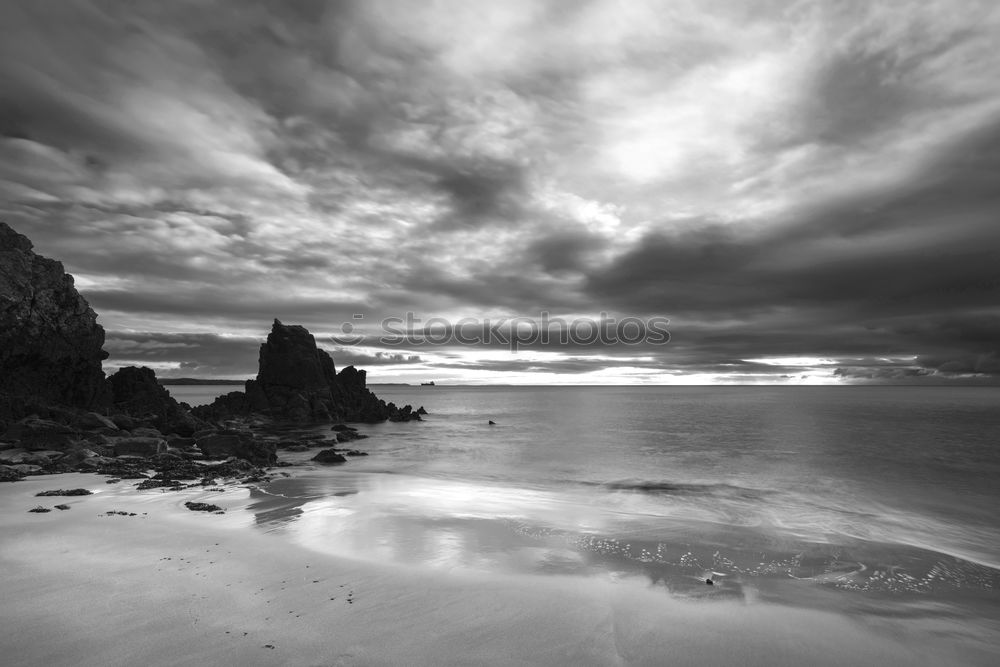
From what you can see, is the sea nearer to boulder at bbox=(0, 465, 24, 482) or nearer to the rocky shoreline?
the rocky shoreline

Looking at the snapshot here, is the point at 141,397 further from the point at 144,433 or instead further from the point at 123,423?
the point at 144,433

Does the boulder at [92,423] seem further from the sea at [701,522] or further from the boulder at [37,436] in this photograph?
the sea at [701,522]

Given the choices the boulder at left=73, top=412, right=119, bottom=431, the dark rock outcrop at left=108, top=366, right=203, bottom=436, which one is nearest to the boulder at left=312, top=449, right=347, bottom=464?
the boulder at left=73, top=412, right=119, bottom=431

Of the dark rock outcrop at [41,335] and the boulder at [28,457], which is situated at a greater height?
the dark rock outcrop at [41,335]

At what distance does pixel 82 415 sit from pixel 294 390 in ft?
126

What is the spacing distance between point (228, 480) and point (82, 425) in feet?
58.1

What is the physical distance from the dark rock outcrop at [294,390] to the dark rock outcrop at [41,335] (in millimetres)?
25621

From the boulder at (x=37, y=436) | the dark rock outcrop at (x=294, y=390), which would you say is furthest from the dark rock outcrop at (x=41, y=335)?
the dark rock outcrop at (x=294, y=390)

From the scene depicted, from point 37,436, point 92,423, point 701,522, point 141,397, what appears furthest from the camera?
point 141,397

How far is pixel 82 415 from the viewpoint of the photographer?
31.7 meters

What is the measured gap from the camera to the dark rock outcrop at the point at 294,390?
65.9 metres

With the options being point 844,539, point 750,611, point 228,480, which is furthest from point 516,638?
point 228,480

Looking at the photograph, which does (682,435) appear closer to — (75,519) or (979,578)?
(979,578)

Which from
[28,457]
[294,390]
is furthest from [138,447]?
[294,390]
